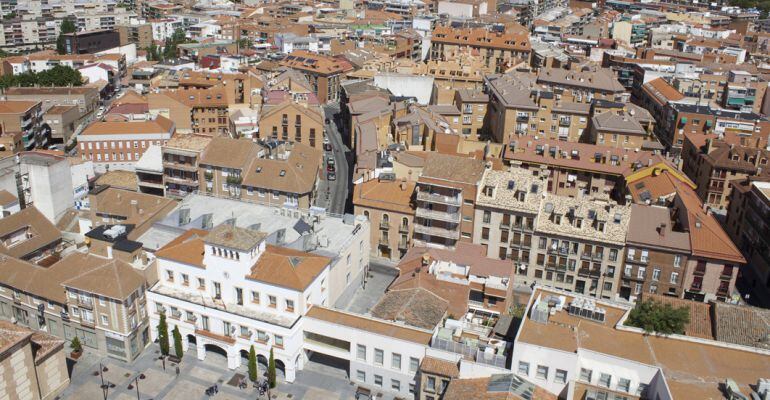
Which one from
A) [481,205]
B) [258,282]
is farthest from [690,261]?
[258,282]

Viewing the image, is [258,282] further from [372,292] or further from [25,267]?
[25,267]

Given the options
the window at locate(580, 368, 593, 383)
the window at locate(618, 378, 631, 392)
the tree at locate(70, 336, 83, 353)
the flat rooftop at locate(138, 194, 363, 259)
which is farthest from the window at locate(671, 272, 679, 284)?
the tree at locate(70, 336, 83, 353)

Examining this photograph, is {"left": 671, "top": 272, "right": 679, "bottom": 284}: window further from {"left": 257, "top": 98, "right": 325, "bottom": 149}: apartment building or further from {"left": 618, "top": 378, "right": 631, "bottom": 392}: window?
{"left": 257, "top": 98, "right": 325, "bottom": 149}: apartment building

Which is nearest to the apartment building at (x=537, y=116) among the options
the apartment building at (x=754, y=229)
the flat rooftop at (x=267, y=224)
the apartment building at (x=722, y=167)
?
the apartment building at (x=722, y=167)

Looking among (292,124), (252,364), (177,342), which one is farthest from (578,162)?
(177,342)

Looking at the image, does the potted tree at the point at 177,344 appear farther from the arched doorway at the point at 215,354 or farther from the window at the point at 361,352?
the window at the point at 361,352

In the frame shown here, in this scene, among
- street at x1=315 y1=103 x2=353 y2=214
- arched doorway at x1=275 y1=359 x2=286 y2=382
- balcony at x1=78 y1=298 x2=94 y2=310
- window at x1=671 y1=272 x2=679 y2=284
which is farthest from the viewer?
street at x1=315 y1=103 x2=353 y2=214
